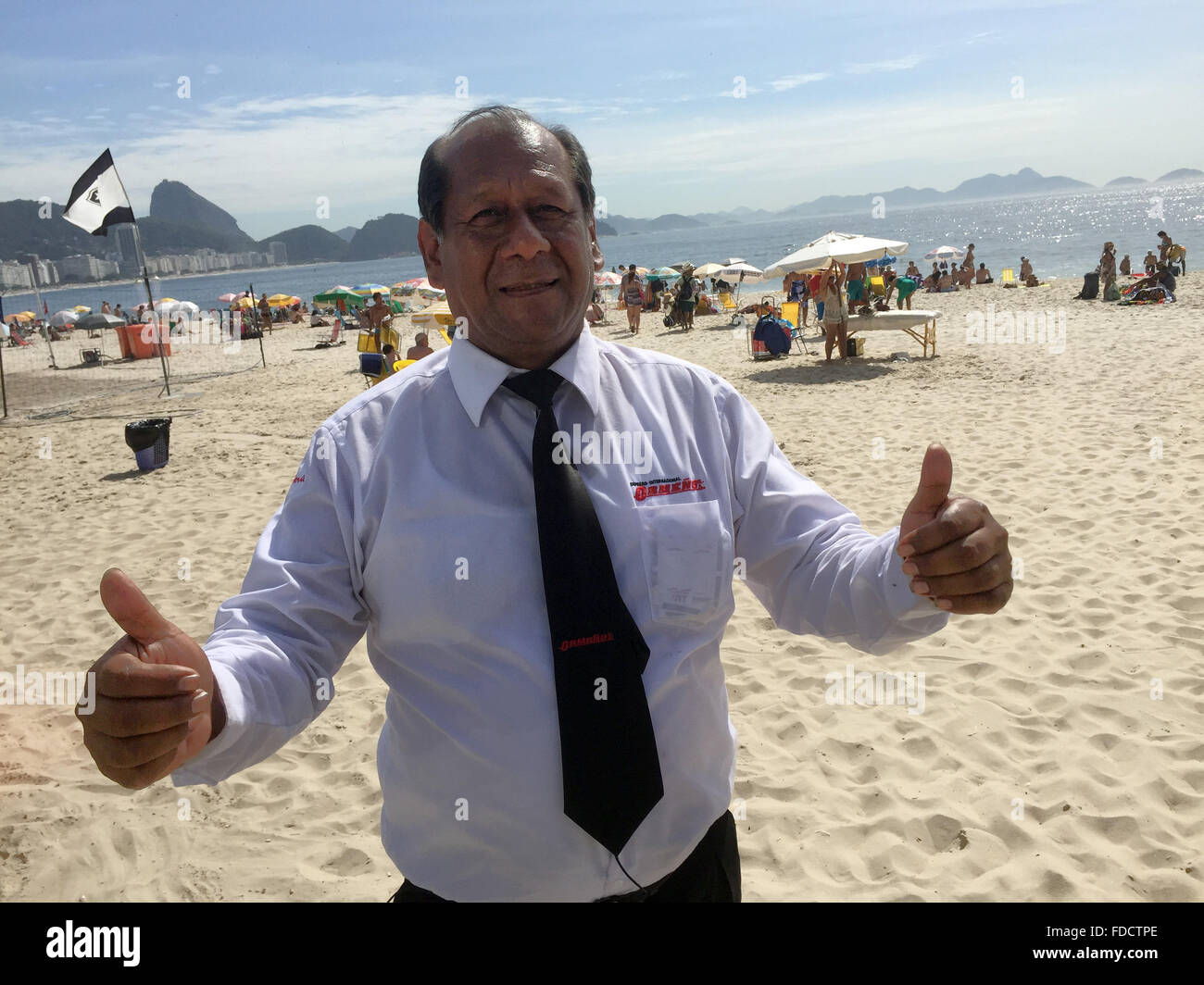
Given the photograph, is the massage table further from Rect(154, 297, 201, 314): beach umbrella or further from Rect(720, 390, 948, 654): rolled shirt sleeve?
Rect(154, 297, 201, 314): beach umbrella

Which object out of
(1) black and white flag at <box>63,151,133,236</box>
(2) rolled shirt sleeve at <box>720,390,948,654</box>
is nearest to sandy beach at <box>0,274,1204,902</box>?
(2) rolled shirt sleeve at <box>720,390,948,654</box>

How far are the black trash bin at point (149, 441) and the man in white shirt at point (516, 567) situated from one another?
931 centimetres

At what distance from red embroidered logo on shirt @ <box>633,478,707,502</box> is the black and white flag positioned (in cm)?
1320

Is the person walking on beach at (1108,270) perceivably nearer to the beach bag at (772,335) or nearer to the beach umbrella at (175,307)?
the beach bag at (772,335)

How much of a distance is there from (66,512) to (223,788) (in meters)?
5.91

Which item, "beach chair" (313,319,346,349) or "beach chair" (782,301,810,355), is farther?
"beach chair" (313,319,346,349)

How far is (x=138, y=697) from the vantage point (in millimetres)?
1117

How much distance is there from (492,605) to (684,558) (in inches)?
14.5

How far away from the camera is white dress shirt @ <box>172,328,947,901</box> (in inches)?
57.3

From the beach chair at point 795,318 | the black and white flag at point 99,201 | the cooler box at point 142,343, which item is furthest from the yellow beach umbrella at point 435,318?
the cooler box at point 142,343

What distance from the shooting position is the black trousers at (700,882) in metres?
1.53

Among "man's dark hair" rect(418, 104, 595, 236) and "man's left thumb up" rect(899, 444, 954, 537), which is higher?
"man's dark hair" rect(418, 104, 595, 236)

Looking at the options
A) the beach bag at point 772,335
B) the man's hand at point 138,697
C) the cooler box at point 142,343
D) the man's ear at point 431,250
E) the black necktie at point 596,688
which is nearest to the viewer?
the man's hand at point 138,697
